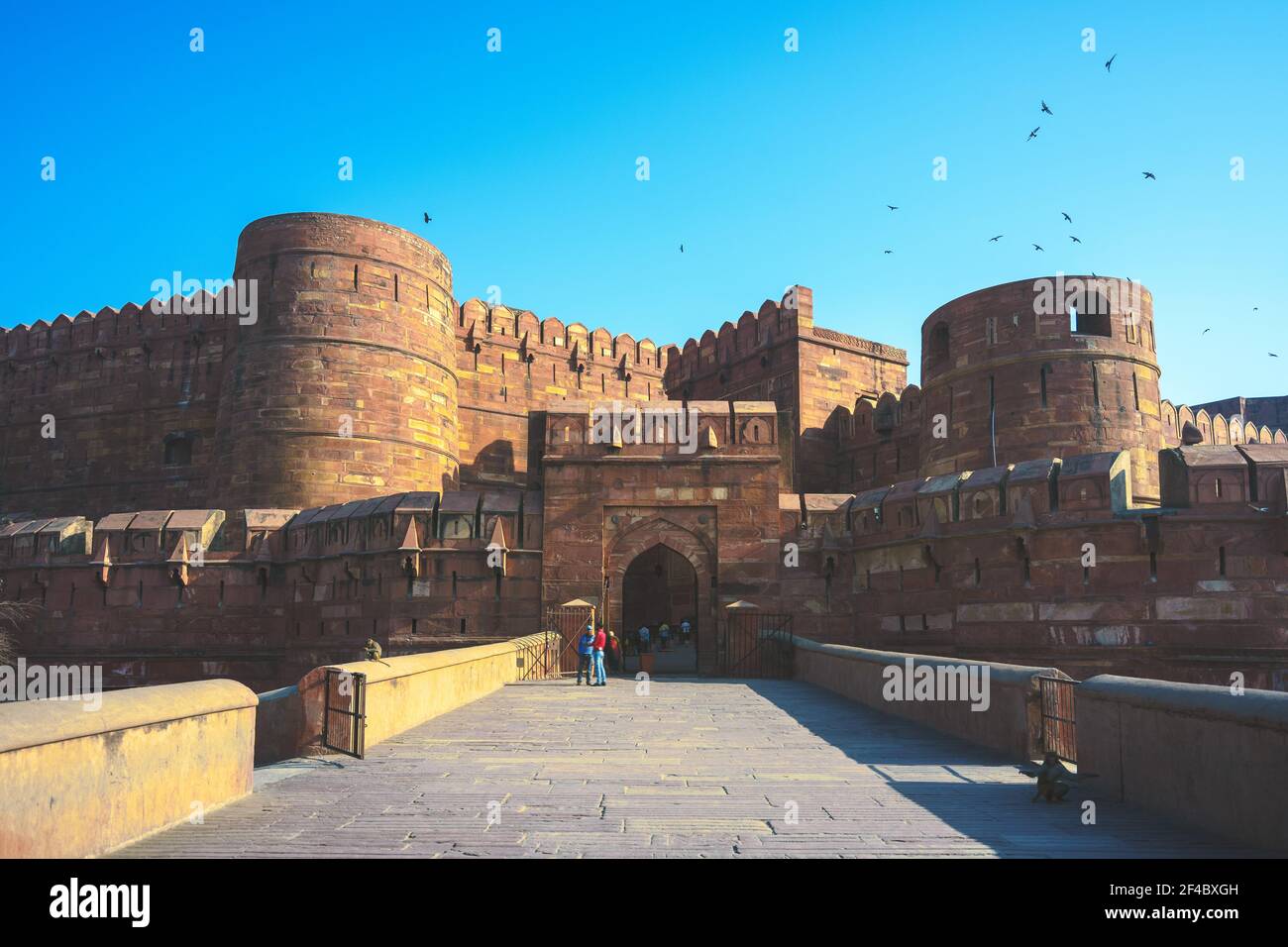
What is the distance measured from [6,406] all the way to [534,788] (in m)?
31.5

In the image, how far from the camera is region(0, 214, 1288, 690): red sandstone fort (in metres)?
14.5

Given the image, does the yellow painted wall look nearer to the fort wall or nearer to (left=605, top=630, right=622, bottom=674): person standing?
(left=605, top=630, right=622, bottom=674): person standing

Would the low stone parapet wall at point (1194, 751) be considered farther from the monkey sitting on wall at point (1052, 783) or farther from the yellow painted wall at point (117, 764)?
the yellow painted wall at point (117, 764)

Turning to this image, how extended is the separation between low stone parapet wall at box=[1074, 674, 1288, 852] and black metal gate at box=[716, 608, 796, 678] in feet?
33.0

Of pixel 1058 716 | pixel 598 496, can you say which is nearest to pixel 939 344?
pixel 598 496

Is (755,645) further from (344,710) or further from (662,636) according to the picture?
(344,710)

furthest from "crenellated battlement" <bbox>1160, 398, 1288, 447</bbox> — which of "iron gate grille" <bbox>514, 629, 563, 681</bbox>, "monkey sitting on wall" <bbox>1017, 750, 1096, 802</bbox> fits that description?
"monkey sitting on wall" <bbox>1017, 750, 1096, 802</bbox>

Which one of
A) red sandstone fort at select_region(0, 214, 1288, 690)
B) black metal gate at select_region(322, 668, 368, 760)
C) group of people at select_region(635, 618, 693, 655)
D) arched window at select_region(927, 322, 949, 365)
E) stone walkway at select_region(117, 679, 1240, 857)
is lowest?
group of people at select_region(635, 618, 693, 655)

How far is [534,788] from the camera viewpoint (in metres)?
6.18

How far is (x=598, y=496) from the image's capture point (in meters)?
18.5

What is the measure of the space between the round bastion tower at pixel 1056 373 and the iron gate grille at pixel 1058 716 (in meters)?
14.0

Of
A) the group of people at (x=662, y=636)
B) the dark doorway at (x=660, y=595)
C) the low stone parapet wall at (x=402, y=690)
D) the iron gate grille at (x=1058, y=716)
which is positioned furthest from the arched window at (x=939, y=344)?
the iron gate grille at (x=1058, y=716)

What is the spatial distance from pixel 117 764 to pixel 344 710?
2.94 m
